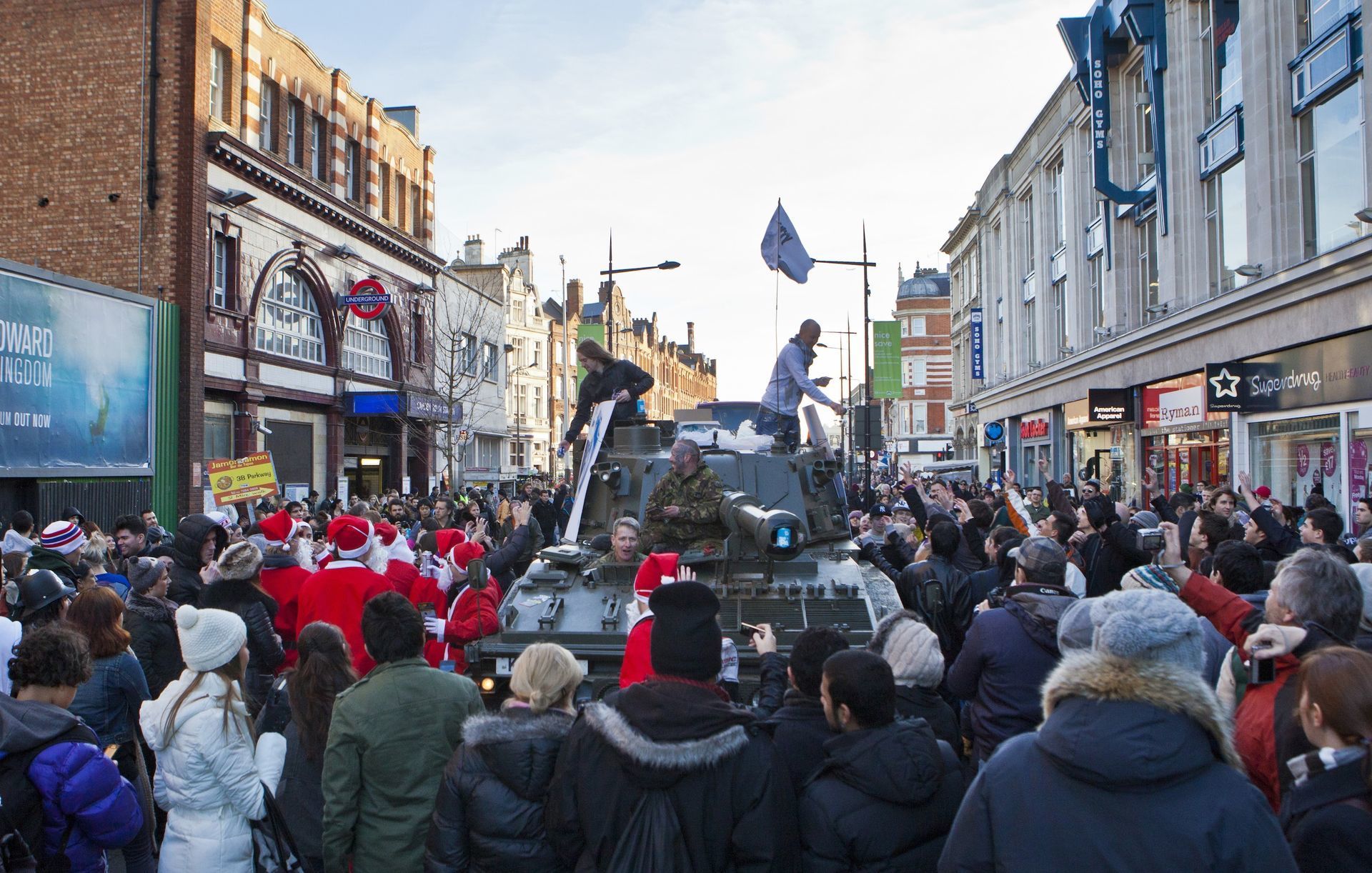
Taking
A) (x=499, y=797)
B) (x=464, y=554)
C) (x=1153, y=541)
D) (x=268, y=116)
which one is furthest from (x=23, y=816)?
(x=268, y=116)

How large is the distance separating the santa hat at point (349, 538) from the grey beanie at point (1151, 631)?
4.60 metres

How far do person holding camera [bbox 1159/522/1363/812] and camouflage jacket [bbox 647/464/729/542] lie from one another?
3.51 meters

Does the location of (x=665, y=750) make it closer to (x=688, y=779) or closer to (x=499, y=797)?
(x=688, y=779)

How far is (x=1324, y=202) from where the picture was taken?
599 inches

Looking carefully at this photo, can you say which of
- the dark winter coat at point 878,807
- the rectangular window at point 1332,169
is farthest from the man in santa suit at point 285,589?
the rectangular window at point 1332,169

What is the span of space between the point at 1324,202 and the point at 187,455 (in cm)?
2023

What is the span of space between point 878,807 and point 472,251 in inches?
1978

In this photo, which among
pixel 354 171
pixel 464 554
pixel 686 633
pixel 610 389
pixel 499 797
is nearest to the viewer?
pixel 686 633

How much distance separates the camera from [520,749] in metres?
3.50

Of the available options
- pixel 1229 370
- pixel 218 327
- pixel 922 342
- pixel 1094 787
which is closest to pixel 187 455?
pixel 218 327

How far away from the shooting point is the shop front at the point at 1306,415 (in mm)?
14594

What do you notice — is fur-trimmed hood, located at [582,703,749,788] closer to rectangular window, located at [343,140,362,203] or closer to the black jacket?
the black jacket

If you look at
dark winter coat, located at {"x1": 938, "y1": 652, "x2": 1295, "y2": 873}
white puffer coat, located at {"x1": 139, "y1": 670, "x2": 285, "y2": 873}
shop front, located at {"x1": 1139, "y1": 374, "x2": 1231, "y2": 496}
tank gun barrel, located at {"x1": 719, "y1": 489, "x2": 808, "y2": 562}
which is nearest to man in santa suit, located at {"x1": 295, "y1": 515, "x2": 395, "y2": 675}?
white puffer coat, located at {"x1": 139, "y1": 670, "x2": 285, "y2": 873}

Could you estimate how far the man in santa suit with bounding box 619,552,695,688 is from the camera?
4.55 metres
